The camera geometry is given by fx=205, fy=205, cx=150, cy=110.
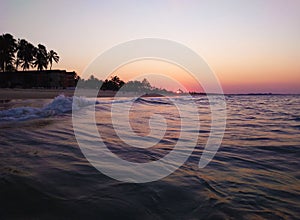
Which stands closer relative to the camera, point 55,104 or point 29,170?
point 29,170

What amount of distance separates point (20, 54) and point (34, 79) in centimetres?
898

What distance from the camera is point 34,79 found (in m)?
52.6

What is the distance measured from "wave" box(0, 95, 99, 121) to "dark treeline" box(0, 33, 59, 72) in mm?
43526

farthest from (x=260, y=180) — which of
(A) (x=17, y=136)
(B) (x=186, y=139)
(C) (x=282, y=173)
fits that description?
(A) (x=17, y=136)

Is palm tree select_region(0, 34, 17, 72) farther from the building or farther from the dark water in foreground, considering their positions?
the dark water in foreground

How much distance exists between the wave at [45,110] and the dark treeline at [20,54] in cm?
4353

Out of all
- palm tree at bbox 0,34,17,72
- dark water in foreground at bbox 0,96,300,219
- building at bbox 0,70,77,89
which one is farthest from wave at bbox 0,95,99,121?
building at bbox 0,70,77,89

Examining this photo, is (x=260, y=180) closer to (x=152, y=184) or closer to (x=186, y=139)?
(x=152, y=184)

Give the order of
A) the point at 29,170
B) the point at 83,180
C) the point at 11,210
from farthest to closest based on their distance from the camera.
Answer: the point at 29,170 < the point at 83,180 < the point at 11,210

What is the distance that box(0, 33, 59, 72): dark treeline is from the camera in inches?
1818

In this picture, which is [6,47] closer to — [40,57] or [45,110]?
[40,57]

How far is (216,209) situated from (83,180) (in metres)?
1.46

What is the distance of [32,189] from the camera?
2039 millimetres

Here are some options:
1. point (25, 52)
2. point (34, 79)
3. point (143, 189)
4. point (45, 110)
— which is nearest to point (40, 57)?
point (25, 52)
